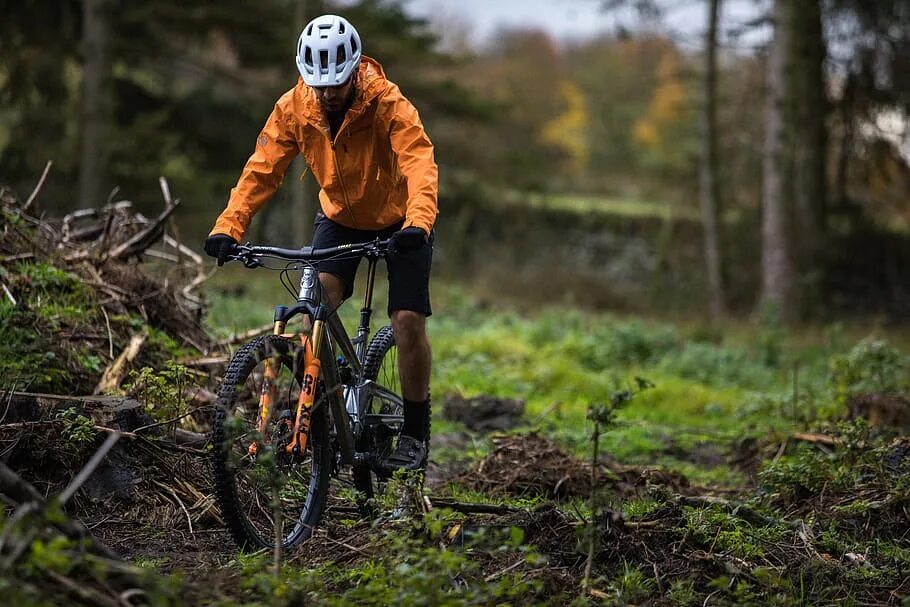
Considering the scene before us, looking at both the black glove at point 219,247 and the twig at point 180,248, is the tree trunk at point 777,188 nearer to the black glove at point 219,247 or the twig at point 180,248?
the twig at point 180,248

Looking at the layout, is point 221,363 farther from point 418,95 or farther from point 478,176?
point 478,176

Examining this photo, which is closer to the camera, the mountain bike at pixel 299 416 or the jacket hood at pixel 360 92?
the mountain bike at pixel 299 416

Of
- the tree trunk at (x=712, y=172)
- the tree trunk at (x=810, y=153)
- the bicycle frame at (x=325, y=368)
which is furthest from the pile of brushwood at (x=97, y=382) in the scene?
the tree trunk at (x=712, y=172)

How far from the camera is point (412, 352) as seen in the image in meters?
5.45

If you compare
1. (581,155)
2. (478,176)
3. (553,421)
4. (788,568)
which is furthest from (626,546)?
(581,155)

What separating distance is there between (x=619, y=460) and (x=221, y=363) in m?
3.01

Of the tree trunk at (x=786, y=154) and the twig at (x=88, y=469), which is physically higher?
the tree trunk at (x=786, y=154)

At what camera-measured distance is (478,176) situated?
2581cm

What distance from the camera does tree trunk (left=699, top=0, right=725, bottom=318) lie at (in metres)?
19.4

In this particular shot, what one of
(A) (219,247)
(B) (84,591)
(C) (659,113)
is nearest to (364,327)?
(A) (219,247)

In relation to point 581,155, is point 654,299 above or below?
below

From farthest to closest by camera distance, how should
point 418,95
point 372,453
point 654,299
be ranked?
point 418,95
point 654,299
point 372,453

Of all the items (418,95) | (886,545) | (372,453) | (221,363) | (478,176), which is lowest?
(886,545)

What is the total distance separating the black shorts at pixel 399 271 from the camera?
5.24m
